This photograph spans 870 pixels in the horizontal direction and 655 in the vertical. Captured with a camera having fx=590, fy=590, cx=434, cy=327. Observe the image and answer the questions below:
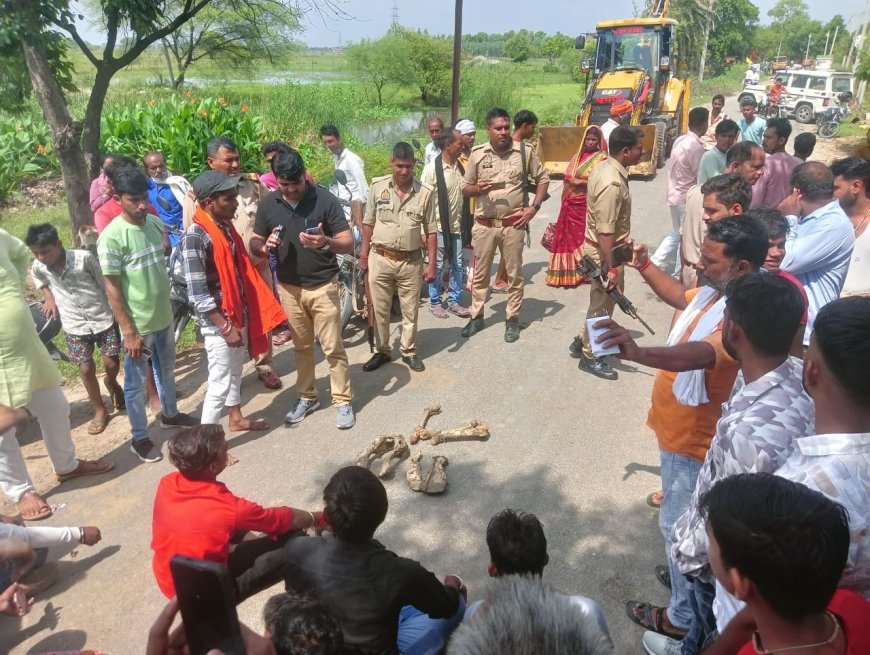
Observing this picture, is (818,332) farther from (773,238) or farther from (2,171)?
(2,171)

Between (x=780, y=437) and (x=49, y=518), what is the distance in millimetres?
3961

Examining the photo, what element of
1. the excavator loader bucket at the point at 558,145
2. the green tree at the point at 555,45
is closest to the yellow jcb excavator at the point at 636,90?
the excavator loader bucket at the point at 558,145

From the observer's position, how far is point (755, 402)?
1929 mm

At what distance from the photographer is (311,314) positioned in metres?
4.53

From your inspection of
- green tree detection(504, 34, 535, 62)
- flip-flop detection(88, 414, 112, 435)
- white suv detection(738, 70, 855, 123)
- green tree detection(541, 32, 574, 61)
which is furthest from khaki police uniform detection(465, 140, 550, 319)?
green tree detection(504, 34, 535, 62)

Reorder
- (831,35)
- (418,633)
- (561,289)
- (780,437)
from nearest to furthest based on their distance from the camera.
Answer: (780,437)
(418,633)
(561,289)
(831,35)

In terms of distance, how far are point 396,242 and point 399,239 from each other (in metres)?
0.04

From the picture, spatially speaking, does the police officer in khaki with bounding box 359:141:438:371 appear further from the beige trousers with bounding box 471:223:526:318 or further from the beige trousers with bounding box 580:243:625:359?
the beige trousers with bounding box 580:243:625:359

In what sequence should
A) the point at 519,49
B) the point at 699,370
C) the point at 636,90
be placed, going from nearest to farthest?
the point at 699,370
the point at 636,90
the point at 519,49

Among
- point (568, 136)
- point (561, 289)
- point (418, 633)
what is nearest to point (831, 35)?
point (568, 136)

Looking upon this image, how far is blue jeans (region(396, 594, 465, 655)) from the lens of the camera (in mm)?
2307

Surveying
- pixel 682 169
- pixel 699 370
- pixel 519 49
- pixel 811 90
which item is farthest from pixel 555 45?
pixel 699 370

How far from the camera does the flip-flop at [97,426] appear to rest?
14.8ft

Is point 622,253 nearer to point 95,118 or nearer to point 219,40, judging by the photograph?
point 95,118
